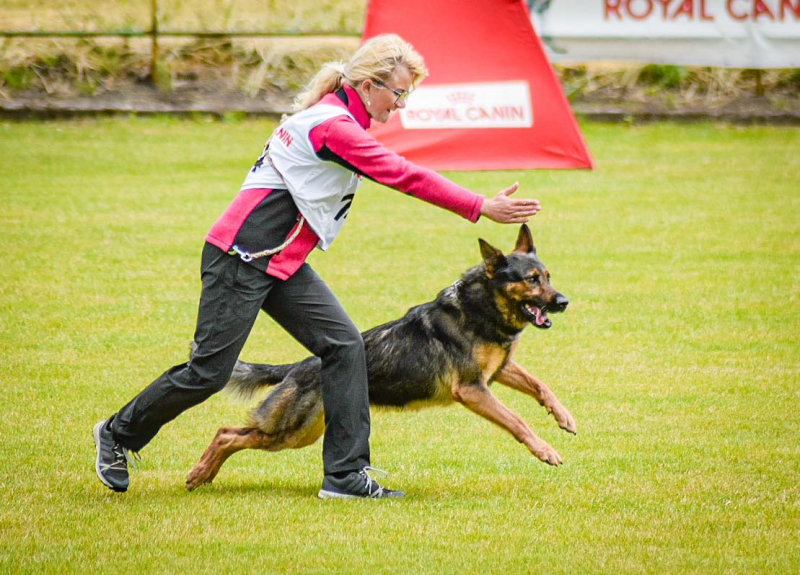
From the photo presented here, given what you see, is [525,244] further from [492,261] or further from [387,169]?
[387,169]

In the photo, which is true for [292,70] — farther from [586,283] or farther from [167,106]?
[586,283]

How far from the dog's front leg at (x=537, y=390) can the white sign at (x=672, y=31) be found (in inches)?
401

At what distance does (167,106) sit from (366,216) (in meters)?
6.21

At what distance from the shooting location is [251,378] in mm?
5762

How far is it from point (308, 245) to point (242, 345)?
53cm

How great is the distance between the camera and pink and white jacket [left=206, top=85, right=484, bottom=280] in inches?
193

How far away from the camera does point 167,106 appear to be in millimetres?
17875

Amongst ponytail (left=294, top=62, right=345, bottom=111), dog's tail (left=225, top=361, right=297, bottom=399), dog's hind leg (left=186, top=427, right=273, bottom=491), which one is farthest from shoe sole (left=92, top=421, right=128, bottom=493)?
ponytail (left=294, top=62, right=345, bottom=111)

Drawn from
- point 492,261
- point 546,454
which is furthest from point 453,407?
point 546,454

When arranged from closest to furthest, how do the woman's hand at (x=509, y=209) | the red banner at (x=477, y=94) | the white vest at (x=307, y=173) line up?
the woman's hand at (x=509, y=209) < the white vest at (x=307, y=173) < the red banner at (x=477, y=94)

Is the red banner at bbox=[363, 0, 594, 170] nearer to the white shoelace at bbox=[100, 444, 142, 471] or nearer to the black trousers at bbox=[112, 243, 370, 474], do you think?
the black trousers at bbox=[112, 243, 370, 474]

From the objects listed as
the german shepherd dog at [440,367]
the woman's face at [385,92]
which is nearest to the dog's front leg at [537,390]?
the german shepherd dog at [440,367]

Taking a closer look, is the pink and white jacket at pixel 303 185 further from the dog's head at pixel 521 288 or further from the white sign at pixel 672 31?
the white sign at pixel 672 31

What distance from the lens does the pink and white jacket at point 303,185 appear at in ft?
16.1
